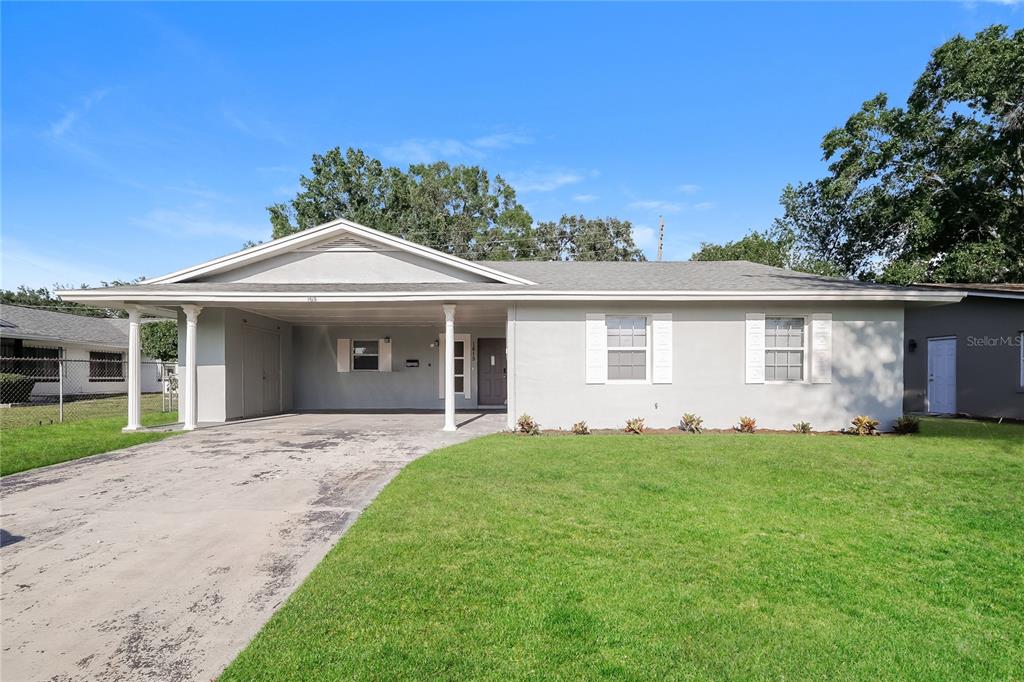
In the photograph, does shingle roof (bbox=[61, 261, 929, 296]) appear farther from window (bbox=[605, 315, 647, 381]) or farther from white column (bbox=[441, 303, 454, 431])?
window (bbox=[605, 315, 647, 381])

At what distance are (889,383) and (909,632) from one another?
926cm

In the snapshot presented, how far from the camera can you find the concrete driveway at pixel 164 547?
2.93 m

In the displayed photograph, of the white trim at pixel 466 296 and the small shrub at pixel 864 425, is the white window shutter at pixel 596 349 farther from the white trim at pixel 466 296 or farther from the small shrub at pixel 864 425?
the small shrub at pixel 864 425

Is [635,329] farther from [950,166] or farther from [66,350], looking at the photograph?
[66,350]

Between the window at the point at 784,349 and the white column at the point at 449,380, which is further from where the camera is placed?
the window at the point at 784,349

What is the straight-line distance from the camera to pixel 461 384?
50.3 feet

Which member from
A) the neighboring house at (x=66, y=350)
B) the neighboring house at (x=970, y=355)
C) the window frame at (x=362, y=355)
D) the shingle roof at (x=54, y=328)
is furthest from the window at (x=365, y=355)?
the shingle roof at (x=54, y=328)

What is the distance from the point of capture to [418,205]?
35312mm

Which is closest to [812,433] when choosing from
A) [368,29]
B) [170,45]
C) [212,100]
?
[368,29]

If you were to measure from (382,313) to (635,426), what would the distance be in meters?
6.88

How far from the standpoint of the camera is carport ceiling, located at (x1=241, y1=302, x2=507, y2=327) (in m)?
11.5

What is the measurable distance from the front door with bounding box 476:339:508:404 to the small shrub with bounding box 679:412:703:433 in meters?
6.09

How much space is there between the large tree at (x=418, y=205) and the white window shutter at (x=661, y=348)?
25.8 meters

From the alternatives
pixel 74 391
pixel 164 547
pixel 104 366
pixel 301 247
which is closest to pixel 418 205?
pixel 104 366
